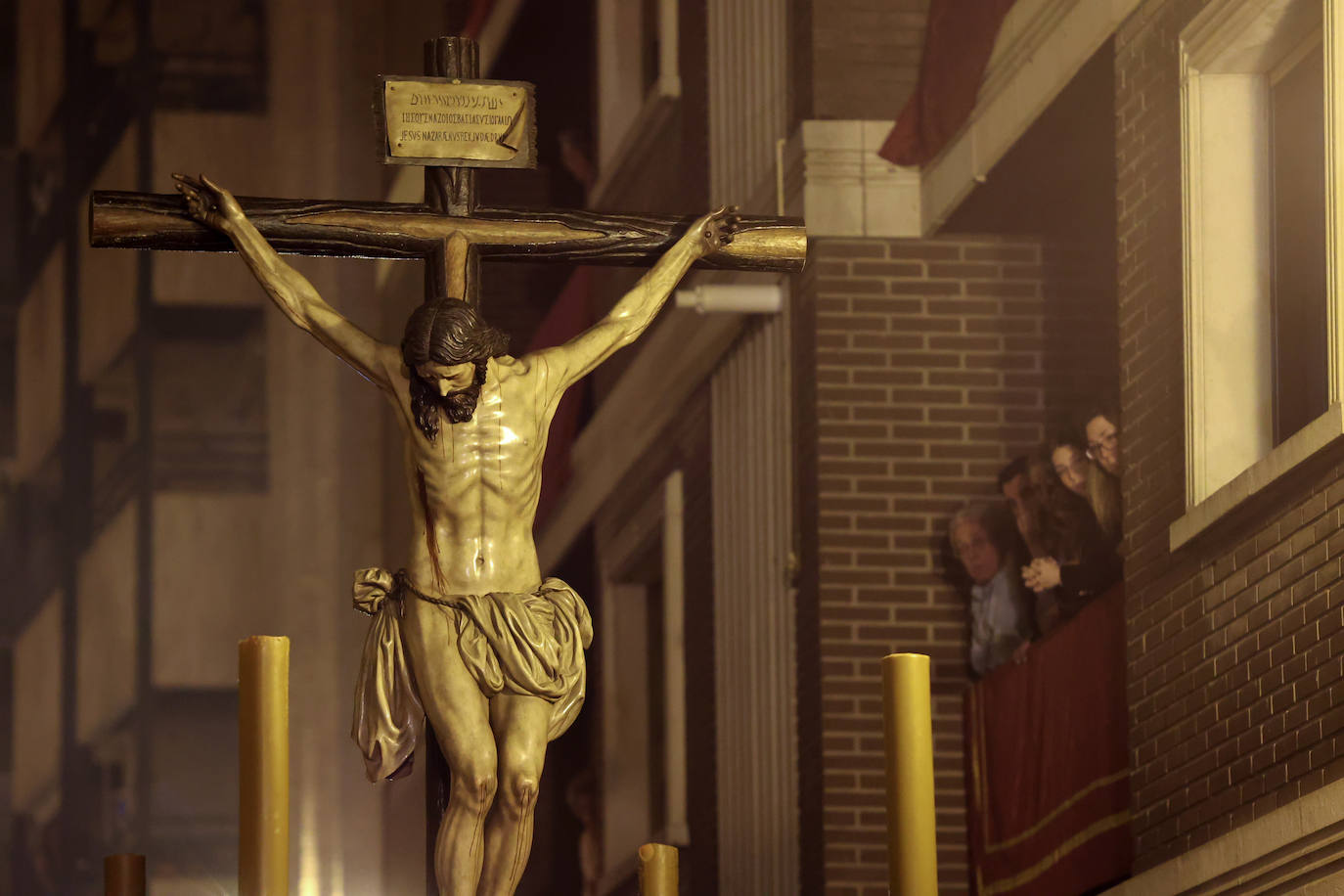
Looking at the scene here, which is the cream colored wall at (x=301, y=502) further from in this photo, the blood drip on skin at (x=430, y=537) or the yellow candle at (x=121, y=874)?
the yellow candle at (x=121, y=874)

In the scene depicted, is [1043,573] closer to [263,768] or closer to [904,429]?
[904,429]

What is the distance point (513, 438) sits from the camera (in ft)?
22.1

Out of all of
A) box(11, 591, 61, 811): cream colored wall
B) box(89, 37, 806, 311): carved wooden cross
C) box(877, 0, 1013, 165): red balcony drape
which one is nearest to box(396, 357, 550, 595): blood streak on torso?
box(89, 37, 806, 311): carved wooden cross

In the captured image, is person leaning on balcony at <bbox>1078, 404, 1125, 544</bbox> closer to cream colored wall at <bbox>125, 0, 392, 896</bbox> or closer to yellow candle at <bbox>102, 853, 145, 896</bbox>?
yellow candle at <bbox>102, 853, 145, 896</bbox>

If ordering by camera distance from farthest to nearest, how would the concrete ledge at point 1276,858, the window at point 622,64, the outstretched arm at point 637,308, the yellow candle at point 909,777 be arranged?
the window at point 622,64
the concrete ledge at point 1276,858
the outstretched arm at point 637,308
the yellow candle at point 909,777

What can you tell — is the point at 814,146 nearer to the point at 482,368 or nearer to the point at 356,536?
the point at 482,368

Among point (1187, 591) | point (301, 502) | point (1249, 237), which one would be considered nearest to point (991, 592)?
point (1187, 591)

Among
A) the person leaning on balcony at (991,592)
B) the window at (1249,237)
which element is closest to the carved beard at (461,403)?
the window at (1249,237)

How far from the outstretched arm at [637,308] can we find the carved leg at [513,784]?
793 millimetres

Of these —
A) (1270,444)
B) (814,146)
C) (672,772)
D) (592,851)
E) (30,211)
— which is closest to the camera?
(1270,444)

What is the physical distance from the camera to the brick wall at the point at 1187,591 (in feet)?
27.6

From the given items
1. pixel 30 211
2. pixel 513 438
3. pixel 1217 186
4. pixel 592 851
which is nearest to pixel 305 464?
pixel 30 211

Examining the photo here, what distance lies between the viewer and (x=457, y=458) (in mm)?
6664

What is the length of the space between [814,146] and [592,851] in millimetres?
6639
